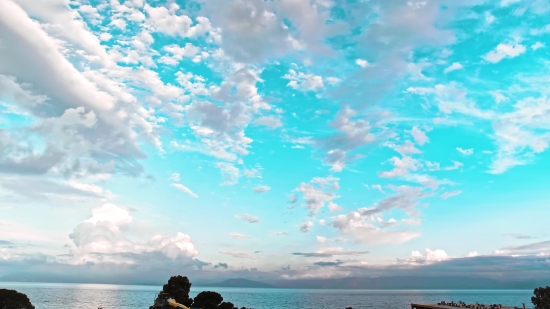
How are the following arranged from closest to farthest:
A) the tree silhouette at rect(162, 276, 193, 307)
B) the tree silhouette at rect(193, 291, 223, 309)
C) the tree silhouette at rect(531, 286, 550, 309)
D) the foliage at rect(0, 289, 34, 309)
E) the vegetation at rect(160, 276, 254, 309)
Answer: the foliage at rect(0, 289, 34, 309) → the tree silhouette at rect(531, 286, 550, 309) → the tree silhouette at rect(193, 291, 223, 309) → the vegetation at rect(160, 276, 254, 309) → the tree silhouette at rect(162, 276, 193, 307)

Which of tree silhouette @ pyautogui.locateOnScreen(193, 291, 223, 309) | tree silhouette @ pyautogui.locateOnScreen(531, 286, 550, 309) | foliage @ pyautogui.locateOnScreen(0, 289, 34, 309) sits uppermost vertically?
tree silhouette @ pyautogui.locateOnScreen(531, 286, 550, 309)

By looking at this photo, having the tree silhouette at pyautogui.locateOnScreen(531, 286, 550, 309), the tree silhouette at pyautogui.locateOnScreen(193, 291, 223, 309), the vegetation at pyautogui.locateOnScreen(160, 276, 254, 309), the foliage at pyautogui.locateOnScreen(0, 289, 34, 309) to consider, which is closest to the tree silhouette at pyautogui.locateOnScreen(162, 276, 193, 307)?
the vegetation at pyautogui.locateOnScreen(160, 276, 254, 309)

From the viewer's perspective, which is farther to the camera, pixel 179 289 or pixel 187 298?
pixel 179 289

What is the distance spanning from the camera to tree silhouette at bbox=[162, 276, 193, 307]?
269ft

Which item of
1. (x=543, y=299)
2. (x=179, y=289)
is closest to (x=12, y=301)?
(x=179, y=289)

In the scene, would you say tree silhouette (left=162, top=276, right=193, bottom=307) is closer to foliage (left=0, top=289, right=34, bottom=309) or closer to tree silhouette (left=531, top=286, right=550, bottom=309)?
foliage (left=0, top=289, right=34, bottom=309)

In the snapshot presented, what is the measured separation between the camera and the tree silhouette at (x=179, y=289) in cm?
8212

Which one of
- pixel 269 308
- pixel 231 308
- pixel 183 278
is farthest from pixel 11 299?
pixel 269 308

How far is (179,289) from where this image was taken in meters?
83.6

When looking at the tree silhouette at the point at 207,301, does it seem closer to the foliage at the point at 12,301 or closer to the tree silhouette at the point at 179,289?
the tree silhouette at the point at 179,289

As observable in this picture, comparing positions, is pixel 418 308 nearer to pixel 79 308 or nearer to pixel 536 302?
pixel 536 302

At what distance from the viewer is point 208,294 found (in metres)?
81.4

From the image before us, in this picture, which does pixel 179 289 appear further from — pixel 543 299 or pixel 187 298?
pixel 543 299

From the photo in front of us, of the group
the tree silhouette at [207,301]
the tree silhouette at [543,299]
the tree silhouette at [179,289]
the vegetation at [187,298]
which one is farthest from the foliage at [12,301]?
the tree silhouette at [543,299]
